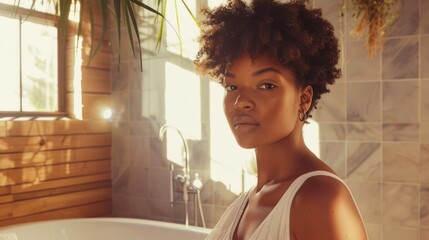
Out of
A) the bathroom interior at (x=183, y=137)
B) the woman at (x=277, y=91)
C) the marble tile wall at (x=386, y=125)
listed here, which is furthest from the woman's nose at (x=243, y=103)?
the marble tile wall at (x=386, y=125)

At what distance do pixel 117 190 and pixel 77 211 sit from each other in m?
0.32

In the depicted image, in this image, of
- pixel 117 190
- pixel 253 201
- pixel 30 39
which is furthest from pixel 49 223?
pixel 253 201

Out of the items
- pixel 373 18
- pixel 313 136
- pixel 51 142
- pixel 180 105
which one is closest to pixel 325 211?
pixel 373 18

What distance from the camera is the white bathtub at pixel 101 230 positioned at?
98.7 inches

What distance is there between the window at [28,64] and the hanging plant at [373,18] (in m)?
1.81

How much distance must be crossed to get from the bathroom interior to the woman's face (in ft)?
3.68

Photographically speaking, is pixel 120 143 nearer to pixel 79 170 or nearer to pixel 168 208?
pixel 79 170

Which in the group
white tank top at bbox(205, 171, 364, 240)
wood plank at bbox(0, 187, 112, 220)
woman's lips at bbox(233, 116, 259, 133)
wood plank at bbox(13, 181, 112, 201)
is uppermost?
woman's lips at bbox(233, 116, 259, 133)

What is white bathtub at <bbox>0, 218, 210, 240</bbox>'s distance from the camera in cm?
251

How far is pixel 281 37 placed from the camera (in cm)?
92

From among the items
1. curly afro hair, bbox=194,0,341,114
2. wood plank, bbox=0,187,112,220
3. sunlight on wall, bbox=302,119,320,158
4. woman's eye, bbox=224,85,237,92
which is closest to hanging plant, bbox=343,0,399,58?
sunlight on wall, bbox=302,119,320,158

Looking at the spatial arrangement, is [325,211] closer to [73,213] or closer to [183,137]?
[183,137]

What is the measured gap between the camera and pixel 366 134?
2467 millimetres

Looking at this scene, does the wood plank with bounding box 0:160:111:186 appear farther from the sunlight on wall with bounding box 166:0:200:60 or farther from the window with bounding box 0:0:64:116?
the sunlight on wall with bounding box 166:0:200:60
